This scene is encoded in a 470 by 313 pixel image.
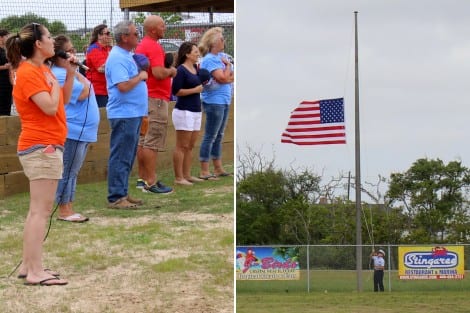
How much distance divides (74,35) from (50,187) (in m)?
2.84

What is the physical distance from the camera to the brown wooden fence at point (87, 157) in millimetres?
5152

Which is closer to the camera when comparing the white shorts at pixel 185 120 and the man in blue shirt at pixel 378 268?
the white shorts at pixel 185 120

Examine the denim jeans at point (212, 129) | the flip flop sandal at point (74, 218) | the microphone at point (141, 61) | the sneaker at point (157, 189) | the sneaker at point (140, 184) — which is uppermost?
the microphone at point (141, 61)

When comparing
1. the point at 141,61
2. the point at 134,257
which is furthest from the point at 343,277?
the point at 134,257

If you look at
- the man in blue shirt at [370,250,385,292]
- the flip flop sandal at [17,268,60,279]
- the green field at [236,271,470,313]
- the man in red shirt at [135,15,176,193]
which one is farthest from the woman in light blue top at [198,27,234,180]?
the man in blue shirt at [370,250,385,292]

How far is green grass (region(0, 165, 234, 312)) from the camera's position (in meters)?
3.00

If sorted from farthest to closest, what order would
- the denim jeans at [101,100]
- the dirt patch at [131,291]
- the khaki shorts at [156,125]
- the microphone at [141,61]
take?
the denim jeans at [101,100] < the khaki shorts at [156,125] < the microphone at [141,61] < the dirt patch at [131,291]

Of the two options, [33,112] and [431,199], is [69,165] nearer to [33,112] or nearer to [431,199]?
[33,112]

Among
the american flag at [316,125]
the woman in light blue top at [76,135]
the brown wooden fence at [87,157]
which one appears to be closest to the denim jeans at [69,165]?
the woman in light blue top at [76,135]

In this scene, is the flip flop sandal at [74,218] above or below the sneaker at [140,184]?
below

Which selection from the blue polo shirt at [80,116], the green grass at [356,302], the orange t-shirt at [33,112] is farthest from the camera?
the green grass at [356,302]

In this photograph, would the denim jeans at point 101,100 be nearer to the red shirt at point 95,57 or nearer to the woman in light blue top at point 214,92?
the red shirt at point 95,57

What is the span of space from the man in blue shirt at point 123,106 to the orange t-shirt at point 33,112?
1139mm

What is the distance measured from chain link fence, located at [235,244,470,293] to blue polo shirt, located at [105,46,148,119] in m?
9.97
